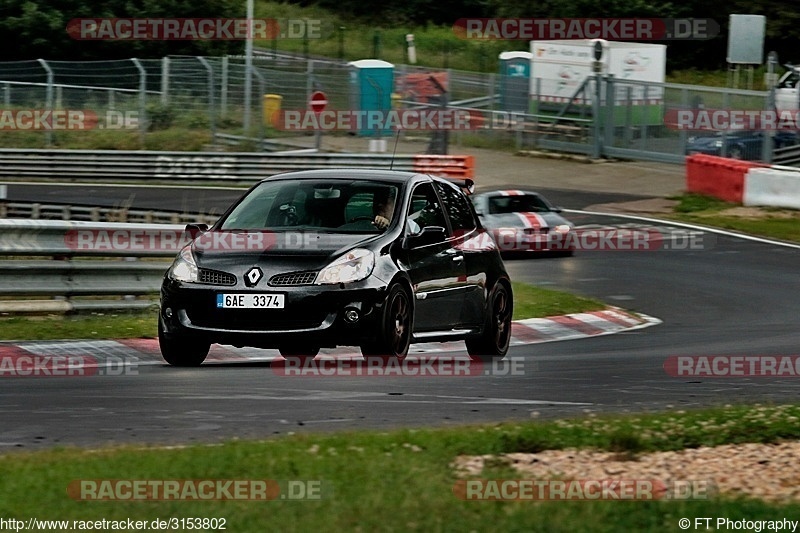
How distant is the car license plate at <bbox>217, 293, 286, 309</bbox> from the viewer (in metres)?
10.4

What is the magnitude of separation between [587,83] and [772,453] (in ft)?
105

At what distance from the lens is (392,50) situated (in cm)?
6266

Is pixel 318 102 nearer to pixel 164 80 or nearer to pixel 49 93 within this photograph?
pixel 164 80

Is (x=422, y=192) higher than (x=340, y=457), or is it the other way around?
(x=422, y=192)

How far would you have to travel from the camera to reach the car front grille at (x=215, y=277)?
34.3 ft

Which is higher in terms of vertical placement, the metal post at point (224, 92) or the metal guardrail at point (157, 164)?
the metal post at point (224, 92)

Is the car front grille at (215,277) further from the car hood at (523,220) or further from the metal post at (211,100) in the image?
the metal post at (211,100)

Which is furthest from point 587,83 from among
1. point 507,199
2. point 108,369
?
point 108,369

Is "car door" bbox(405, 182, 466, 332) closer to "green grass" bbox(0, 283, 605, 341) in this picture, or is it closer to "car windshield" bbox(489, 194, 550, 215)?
"green grass" bbox(0, 283, 605, 341)

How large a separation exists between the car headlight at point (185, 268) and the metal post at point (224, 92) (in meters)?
26.7

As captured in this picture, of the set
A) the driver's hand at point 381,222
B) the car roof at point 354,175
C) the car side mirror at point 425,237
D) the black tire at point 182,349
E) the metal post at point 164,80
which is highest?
the metal post at point 164,80

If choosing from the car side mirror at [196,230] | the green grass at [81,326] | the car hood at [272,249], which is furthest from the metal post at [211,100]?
the car hood at [272,249]

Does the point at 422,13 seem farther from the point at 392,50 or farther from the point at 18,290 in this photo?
the point at 18,290

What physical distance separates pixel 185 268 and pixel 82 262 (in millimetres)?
3326
